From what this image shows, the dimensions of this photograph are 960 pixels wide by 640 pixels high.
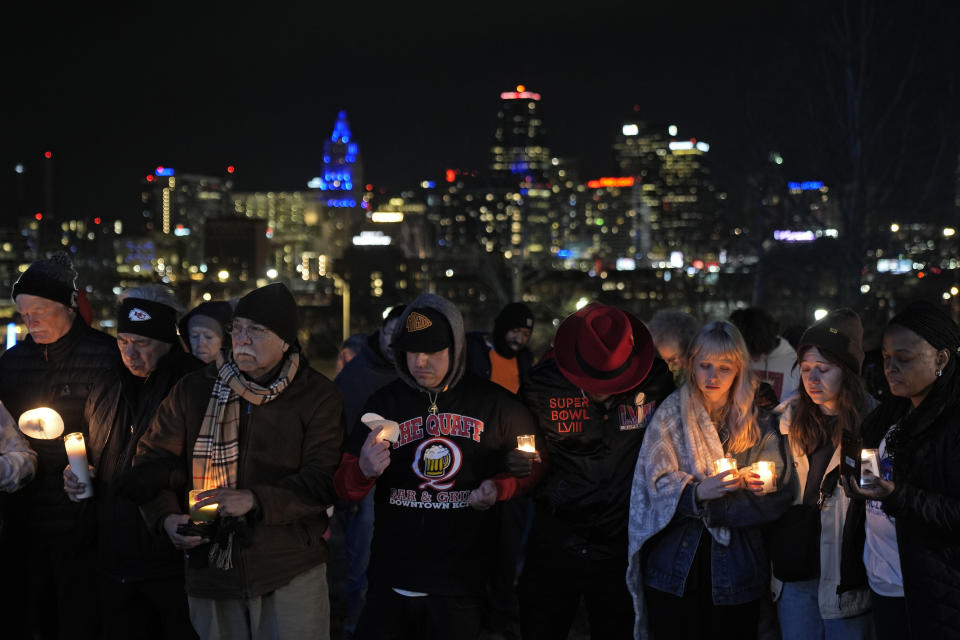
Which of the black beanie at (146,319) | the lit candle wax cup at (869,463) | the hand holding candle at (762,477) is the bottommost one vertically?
the hand holding candle at (762,477)

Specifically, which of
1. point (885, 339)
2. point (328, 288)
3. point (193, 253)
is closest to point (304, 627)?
point (885, 339)

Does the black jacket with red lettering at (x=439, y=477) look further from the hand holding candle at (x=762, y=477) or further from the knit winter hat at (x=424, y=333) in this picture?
the hand holding candle at (x=762, y=477)

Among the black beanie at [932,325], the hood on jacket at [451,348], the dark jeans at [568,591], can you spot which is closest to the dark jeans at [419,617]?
the dark jeans at [568,591]

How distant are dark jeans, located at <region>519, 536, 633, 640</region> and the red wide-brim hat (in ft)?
2.62

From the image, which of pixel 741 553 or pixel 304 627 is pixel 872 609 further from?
pixel 304 627

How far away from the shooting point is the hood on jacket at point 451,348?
13.6 feet

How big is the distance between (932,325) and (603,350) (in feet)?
4.57

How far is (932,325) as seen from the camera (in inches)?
146

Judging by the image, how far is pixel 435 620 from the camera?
400 cm

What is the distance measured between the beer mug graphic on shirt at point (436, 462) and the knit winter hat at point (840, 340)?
1.80 meters

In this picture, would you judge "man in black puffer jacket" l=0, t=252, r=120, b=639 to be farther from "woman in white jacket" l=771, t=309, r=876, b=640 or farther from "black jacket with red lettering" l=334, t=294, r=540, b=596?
"woman in white jacket" l=771, t=309, r=876, b=640

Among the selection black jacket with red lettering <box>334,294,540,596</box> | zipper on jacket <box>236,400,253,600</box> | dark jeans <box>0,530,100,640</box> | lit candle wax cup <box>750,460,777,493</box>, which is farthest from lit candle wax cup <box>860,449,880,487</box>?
dark jeans <box>0,530,100,640</box>

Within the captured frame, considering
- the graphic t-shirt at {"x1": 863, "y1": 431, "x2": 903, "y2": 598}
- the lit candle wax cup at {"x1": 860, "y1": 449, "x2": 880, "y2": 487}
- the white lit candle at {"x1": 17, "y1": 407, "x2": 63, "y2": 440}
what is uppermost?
the white lit candle at {"x1": 17, "y1": 407, "x2": 63, "y2": 440}

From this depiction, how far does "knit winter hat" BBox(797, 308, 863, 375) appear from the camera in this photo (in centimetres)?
425
